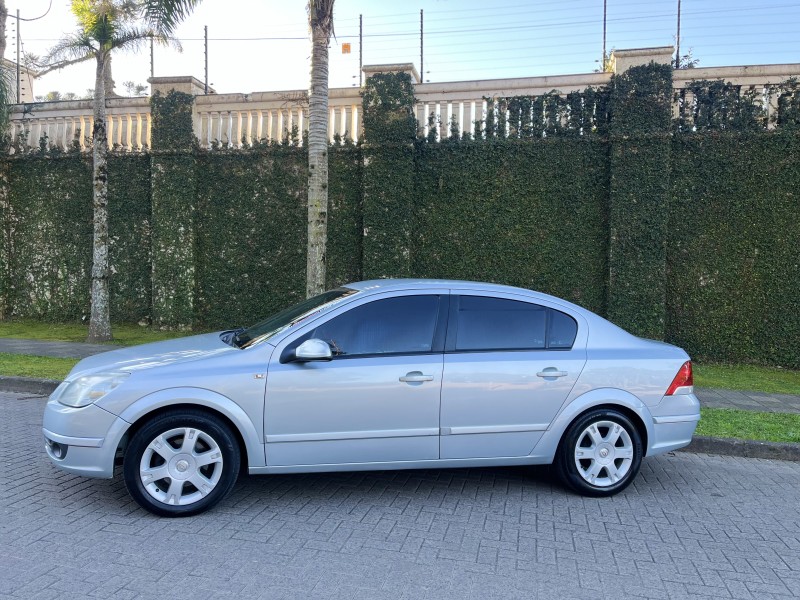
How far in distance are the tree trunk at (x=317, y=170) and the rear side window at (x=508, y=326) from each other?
439 centimetres

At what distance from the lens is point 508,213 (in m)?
11.1

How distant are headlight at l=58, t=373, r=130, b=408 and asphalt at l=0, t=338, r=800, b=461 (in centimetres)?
429

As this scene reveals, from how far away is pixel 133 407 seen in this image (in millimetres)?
4012

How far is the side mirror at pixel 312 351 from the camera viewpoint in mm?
4117

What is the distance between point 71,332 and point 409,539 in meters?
11.4

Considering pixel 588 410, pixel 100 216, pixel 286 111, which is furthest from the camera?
pixel 286 111

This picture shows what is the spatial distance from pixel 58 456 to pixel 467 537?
2.78 meters

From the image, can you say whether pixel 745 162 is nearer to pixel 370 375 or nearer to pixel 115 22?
pixel 370 375

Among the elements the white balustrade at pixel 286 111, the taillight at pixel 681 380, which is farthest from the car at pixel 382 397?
the white balustrade at pixel 286 111

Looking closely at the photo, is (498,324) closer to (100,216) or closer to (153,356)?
(153,356)

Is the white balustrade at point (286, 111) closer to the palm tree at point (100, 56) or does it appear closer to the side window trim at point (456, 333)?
the palm tree at point (100, 56)

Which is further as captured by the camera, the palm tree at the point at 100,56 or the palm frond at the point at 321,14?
the palm tree at the point at 100,56

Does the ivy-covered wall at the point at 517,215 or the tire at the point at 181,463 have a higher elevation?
the ivy-covered wall at the point at 517,215

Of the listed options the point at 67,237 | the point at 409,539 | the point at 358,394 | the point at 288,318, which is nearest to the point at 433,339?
the point at 358,394
